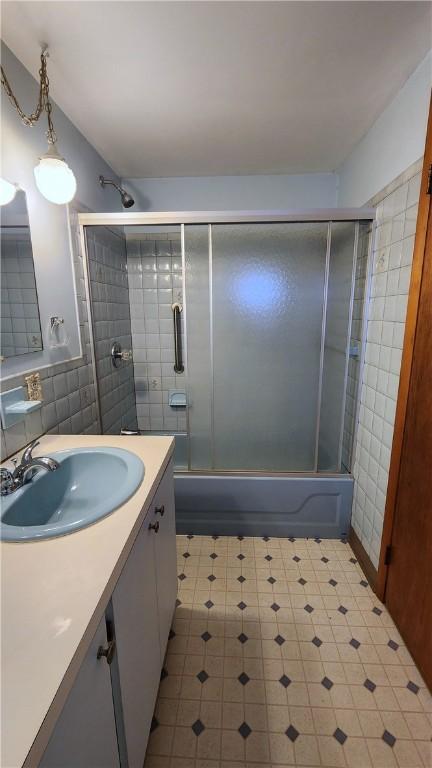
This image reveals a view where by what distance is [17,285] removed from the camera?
1.23 metres

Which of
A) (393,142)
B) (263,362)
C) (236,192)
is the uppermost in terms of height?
(236,192)

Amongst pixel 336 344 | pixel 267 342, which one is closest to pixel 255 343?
pixel 267 342

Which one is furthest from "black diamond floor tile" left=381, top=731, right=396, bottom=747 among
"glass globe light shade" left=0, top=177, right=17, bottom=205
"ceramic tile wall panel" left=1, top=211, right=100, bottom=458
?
"glass globe light shade" left=0, top=177, right=17, bottom=205

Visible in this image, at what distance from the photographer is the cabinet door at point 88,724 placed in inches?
19.1

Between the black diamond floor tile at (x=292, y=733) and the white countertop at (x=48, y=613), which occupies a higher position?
the white countertop at (x=48, y=613)

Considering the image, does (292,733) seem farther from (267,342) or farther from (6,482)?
(267,342)

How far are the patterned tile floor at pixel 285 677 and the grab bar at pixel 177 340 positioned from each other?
1.54 metres

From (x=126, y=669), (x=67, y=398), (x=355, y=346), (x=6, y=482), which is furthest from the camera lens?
(x=355, y=346)

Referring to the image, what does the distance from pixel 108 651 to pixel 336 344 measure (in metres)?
1.78

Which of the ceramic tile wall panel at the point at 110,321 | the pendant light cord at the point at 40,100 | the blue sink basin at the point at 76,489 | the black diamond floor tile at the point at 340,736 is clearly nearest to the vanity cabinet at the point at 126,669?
the blue sink basin at the point at 76,489

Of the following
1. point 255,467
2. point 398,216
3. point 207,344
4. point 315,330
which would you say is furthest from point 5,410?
point 398,216

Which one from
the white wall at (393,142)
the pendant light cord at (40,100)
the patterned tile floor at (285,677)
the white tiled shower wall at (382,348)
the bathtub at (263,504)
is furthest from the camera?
the bathtub at (263,504)

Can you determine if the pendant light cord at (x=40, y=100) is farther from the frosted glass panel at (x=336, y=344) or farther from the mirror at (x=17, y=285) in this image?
the frosted glass panel at (x=336, y=344)

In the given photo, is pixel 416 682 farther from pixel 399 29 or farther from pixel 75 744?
pixel 399 29
